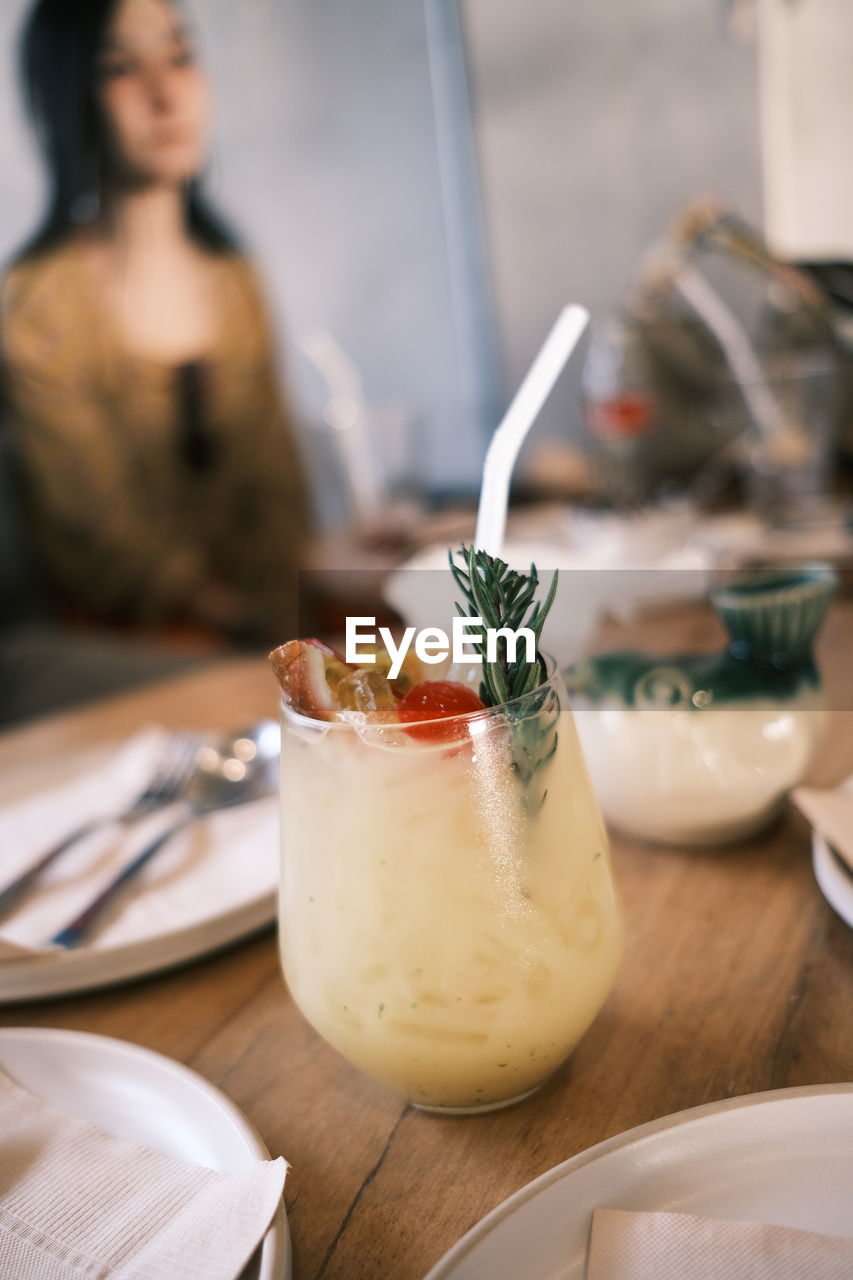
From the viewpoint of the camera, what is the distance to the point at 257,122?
2414mm

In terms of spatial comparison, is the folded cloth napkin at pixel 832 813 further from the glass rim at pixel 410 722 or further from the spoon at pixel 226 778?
the spoon at pixel 226 778

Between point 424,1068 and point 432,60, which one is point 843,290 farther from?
point 432,60

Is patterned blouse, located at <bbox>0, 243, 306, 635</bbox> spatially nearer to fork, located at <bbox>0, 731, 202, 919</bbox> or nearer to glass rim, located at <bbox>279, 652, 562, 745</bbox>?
fork, located at <bbox>0, 731, 202, 919</bbox>

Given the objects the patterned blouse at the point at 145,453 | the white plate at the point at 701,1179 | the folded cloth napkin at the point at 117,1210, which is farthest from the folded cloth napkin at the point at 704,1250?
the patterned blouse at the point at 145,453

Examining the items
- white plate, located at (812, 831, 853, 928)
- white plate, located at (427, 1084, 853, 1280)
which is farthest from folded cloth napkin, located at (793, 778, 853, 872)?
white plate, located at (427, 1084, 853, 1280)

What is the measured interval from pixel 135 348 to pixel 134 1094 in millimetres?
2117

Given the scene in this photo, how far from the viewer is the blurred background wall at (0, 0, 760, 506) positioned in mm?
2361

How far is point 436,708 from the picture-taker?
363mm

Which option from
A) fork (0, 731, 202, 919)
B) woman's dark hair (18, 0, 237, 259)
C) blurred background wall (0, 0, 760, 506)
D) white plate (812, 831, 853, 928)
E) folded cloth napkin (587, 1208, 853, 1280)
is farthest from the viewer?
blurred background wall (0, 0, 760, 506)

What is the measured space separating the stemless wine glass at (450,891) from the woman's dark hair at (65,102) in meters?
2.11

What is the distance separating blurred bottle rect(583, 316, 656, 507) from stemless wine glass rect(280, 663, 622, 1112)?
131 centimetres

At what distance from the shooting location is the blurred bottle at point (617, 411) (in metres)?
1.67

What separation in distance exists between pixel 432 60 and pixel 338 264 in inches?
23.7

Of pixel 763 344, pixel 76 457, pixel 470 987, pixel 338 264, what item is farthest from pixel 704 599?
pixel 338 264
